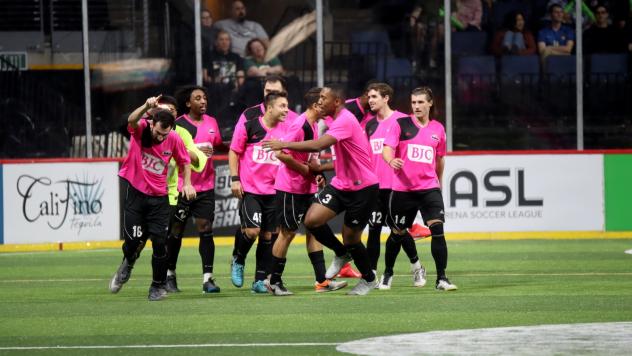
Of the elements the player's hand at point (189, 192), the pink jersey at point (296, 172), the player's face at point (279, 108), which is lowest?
the player's hand at point (189, 192)

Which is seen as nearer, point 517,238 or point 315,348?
point 315,348

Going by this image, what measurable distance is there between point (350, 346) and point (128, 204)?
4242mm

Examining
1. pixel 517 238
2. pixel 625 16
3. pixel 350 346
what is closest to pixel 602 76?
pixel 625 16

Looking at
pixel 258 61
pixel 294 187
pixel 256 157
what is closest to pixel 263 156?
pixel 256 157

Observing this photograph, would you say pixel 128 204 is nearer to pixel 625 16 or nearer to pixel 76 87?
pixel 76 87

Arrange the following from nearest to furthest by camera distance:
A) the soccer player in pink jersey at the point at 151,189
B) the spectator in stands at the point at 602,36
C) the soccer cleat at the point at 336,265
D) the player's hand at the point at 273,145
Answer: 1. the player's hand at the point at 273,145
2. the soccer player in pink jersey at the point at 151,189
3. the soccer cleat at the point at 336,265
4. the spectator in stands at the point at 602,36

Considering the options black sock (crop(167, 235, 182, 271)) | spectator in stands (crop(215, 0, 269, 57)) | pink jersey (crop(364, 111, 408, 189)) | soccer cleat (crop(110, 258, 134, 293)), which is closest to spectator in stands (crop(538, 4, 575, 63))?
spectator in stands (crop(215, 0, 269, 57))

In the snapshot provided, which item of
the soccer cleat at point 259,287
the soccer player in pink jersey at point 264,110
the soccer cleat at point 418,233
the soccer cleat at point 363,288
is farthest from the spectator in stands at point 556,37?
the soccer cleat at point 363,288

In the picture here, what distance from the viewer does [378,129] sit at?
15.0 m

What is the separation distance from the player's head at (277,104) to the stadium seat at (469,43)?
1072 centimetres

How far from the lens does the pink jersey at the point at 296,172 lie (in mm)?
13066

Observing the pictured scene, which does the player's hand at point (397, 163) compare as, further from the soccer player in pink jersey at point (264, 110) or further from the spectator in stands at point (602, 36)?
the spectator in stands at point (602, 36)

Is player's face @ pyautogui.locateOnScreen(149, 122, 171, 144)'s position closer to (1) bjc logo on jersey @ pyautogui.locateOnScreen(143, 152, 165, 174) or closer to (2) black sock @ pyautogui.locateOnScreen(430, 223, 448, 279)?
(1) bjc logo on jersey @ pyautogui.locateOnScreen(143, 152, 165, 174)

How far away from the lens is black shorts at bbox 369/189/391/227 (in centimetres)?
1438
